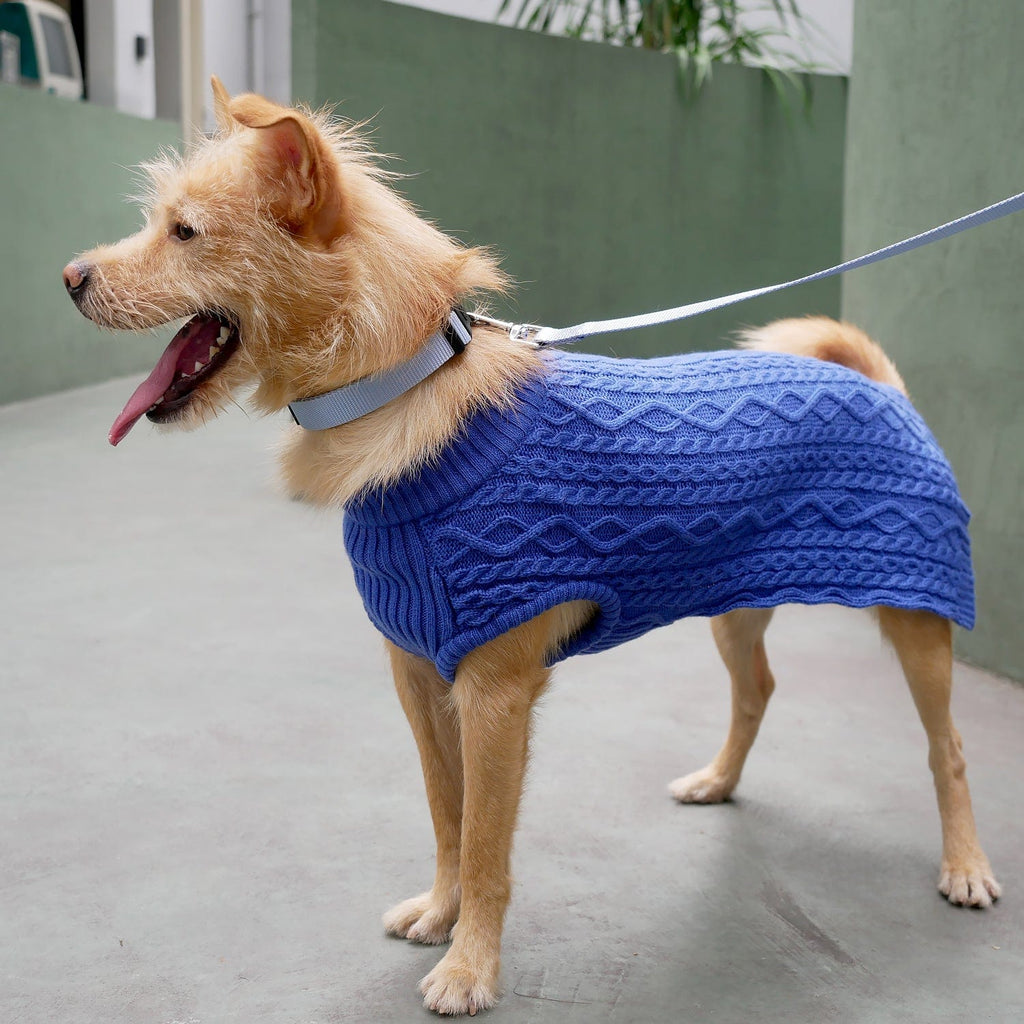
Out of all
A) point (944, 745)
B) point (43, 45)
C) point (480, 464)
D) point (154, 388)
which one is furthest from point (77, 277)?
point (43, 45)

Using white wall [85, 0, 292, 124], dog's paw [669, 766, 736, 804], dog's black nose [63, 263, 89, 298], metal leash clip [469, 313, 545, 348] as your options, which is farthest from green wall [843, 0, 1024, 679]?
white wall [85, 0, 292, 124]

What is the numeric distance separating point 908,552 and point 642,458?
57 cm

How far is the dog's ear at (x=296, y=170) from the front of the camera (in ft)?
4.73

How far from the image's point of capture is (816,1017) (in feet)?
5.56

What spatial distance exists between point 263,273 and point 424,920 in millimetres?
1083

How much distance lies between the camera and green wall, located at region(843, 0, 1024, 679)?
3096mm

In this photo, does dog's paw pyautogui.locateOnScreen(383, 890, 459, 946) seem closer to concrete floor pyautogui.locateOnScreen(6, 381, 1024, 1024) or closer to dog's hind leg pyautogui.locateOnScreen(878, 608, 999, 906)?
concrete floor pyautogui.locateOnScreen(6, 381, 1024, 1024)

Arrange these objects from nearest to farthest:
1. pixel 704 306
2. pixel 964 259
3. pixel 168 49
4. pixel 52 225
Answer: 1. pixel 704 306
2. pixel 964 259
3. pixel 52 225
4. pixel 168 49

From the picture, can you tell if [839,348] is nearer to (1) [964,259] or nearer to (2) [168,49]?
(1) [964,259]

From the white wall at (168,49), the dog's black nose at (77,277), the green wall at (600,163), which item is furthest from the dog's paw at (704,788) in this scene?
the white wall at (168,49)

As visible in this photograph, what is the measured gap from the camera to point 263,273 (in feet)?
4.91

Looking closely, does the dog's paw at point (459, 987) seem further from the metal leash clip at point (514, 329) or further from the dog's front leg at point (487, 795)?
the metal leash clip at point (514, 329)

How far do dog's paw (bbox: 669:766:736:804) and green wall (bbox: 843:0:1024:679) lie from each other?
1.18 m

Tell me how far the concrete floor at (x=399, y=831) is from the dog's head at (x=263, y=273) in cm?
86
